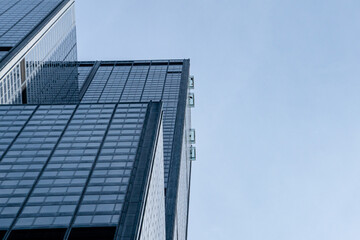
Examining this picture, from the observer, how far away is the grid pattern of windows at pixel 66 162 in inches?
2899

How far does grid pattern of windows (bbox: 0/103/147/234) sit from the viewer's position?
242 feet

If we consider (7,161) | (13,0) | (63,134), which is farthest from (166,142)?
(7,161)

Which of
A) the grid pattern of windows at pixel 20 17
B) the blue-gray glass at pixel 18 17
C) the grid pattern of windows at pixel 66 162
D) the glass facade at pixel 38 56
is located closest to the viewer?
the grid pattern of windows at pixel 66 162

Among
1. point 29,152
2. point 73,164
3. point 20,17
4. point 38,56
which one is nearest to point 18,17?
point 20,17

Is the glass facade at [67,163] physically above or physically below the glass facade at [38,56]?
below

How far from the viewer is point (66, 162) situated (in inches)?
3465

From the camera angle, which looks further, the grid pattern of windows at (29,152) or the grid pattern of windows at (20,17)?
the grid pattern of windows at (20,17)

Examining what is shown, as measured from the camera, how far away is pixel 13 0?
184875 millimetres

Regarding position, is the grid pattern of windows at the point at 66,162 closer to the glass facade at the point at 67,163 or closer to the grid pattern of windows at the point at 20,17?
the glass facade at the point at 67,163

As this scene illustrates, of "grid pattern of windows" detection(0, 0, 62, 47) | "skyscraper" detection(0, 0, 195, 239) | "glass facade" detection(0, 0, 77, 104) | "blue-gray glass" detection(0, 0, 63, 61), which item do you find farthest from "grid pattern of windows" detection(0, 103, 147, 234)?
"grid pattern of windows" detection(0, 0, 62, 47)

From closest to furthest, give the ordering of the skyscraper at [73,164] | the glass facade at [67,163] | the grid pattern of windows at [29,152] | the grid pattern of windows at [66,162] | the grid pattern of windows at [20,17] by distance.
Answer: the skyscraper at [73,164]
the glass facade at [67,163]
the grid pattern of windows at [66,162]
the grid pattern of windows at [29,152]
the grid pattern of windows at [20,17]

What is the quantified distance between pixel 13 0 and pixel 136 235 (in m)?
133

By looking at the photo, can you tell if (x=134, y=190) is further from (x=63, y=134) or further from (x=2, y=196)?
(x=63, y=134)

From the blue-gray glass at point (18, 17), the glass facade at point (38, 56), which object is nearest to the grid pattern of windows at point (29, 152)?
the glass facade at point (38, 56)
